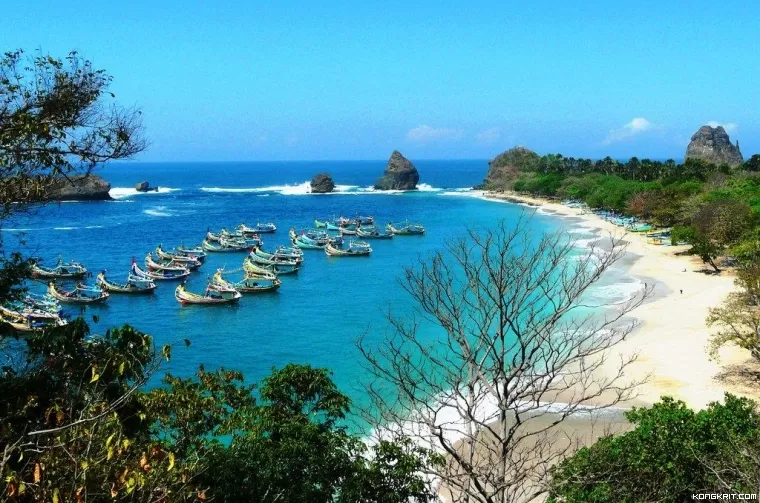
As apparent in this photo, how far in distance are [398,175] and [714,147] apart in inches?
3306

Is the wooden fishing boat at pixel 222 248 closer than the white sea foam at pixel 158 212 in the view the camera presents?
Yes

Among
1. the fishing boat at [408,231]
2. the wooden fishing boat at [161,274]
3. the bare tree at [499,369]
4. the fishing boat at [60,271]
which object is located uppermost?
the bare tree at [499,369]

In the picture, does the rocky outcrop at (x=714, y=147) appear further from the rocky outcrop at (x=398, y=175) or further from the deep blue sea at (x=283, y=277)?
the deep blue sea at (x=283, y=277)

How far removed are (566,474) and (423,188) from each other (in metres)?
136

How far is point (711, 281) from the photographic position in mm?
38469

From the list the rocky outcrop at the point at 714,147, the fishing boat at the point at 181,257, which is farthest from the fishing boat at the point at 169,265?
the rocky outcrop at the point at 714,147

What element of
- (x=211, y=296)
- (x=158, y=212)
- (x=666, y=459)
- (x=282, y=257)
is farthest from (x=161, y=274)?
(x=158, y=212)

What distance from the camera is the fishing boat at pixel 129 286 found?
40.8 meters

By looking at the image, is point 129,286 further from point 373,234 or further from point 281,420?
point 281,420

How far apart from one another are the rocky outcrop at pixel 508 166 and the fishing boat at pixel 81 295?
92396 millimetres

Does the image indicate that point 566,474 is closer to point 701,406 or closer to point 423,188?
point 701,406

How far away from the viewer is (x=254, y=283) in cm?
4400

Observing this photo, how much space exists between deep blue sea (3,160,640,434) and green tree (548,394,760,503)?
758 cm

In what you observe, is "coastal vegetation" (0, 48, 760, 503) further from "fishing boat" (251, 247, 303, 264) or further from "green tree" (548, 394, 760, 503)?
"fishing boat" (251, 247, 303, 264)
